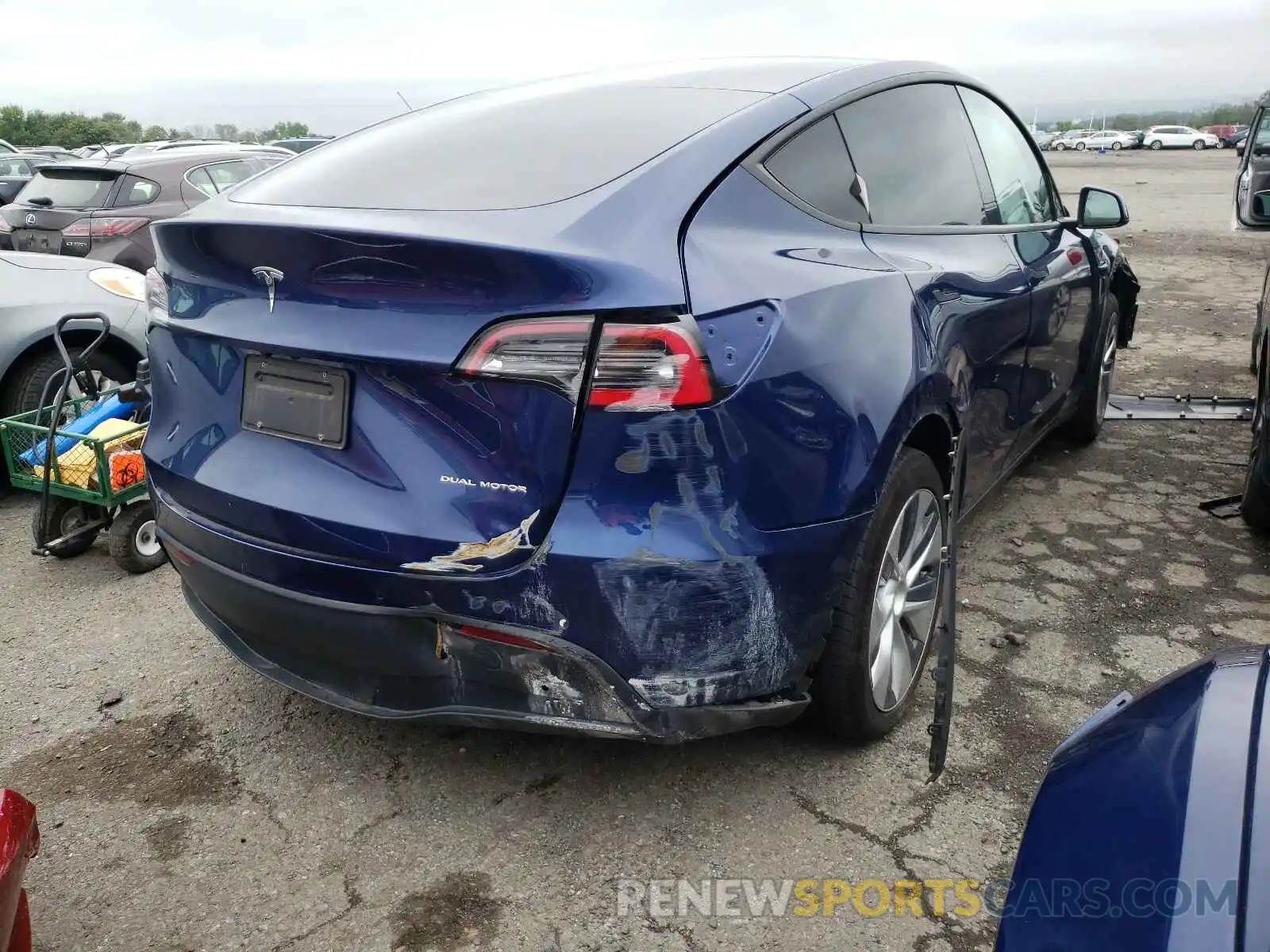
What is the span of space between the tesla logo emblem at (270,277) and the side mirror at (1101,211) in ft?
10.3

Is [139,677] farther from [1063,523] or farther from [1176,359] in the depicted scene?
[1176,359]

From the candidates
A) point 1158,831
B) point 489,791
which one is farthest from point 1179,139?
point 1158,831

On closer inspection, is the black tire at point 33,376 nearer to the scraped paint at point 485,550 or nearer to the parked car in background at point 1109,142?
the scraped paint at point 485,550

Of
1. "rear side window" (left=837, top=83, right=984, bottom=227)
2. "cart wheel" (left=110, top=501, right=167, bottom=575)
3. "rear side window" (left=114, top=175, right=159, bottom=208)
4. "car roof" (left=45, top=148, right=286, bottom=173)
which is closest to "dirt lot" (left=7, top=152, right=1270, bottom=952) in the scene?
"cart wheel" (left=110, top=501, right=167, bottom=575)

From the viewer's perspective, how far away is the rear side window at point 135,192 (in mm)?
7785

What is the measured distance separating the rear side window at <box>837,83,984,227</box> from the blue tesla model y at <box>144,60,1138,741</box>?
4 centimetres

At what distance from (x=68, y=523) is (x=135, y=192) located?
15.4 ft

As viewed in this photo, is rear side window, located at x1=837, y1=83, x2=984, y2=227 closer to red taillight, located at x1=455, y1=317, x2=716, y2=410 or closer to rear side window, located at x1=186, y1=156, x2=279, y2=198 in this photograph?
red taillight, located at x1=455, y1=317, x2=716, y2=410

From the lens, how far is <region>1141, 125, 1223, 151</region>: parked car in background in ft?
193

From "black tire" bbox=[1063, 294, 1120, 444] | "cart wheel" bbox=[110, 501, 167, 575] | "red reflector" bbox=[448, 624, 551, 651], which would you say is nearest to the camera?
"red reflector" bbox=[448, 624, 551, 651]

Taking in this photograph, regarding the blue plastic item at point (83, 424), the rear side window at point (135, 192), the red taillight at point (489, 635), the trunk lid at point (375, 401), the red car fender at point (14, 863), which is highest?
the rear side window at point (135, 192)

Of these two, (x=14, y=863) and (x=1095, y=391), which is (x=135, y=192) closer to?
(x=1095, y=391)

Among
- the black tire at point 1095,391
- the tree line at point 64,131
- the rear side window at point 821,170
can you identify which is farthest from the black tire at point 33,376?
the tree line at point 64,131

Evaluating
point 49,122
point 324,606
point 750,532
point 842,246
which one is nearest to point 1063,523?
point 842,246
